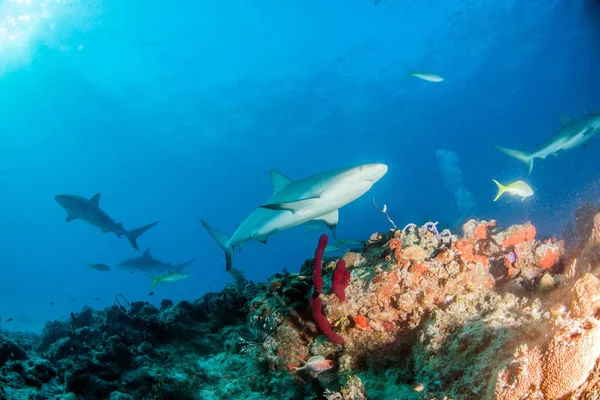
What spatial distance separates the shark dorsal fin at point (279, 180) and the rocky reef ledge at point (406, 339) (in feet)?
5.96

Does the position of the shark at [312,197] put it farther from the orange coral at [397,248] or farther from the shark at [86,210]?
the shark at [86,210]

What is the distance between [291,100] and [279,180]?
53185 mm

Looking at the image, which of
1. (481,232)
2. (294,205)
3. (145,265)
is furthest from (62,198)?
(481,232)

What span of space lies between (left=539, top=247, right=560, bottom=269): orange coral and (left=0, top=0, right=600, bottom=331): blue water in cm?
1267

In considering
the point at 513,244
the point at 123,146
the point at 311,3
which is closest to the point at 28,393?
the point at 513,244

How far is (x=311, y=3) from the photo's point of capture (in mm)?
44969

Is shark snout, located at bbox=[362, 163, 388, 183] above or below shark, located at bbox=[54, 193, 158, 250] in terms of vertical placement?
below

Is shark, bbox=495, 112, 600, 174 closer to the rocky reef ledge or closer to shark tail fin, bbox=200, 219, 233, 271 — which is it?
the rocky reef ledge

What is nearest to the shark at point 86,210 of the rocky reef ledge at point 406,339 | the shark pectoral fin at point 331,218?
the rocky reef ledge at point 406,339

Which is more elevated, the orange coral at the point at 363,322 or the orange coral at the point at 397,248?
the orange coral at the point at 397,248

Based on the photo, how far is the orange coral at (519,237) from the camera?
4422mm

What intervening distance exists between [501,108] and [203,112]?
71536mm

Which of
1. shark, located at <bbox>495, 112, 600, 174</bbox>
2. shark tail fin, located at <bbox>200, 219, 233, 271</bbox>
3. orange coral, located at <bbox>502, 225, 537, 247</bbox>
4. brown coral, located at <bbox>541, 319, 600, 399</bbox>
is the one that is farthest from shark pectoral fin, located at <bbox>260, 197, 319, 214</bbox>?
shark, located at <bbox>495, 112, 600, 174</bbox>

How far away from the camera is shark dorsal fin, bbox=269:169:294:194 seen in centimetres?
616
